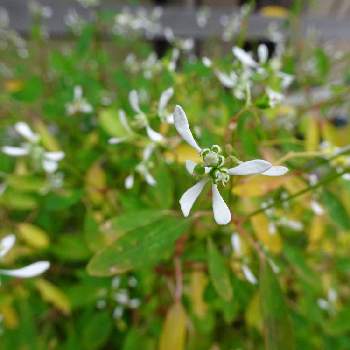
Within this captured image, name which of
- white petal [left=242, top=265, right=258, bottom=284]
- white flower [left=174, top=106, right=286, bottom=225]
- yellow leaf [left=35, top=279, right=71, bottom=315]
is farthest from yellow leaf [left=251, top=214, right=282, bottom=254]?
yellow leaf [left=35, top=279, right=71, bottom=315]

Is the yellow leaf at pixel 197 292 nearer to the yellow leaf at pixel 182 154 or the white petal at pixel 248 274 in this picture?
the white petal at pixel 248 274

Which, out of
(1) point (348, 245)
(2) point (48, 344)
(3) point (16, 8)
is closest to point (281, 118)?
(1) point (348, 245)

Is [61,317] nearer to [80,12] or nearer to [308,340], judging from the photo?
[308,340]

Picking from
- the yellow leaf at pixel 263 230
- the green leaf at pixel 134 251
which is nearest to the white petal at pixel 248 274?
the yellow leaf at pixel 263 230

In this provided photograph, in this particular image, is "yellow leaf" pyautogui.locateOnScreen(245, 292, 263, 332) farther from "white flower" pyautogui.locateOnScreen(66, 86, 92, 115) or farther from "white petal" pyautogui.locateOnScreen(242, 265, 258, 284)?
"white flower" pyautogui.locateOnScreen(66, 86, 92, 115)

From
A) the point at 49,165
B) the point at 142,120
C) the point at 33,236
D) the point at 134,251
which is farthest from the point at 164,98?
the point at 33,236
